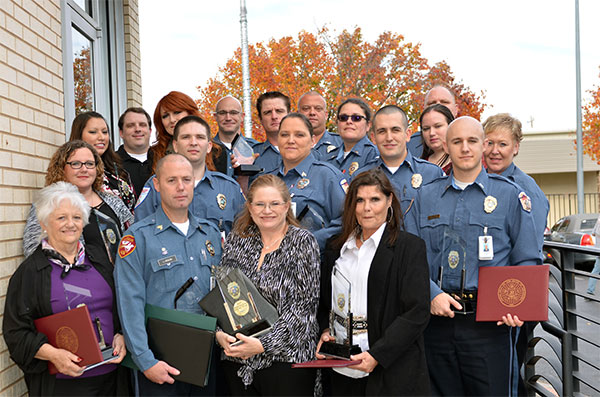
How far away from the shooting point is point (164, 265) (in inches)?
127

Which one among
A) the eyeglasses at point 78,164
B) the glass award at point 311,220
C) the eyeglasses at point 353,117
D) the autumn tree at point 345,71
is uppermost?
the autumn tree at point 345,71

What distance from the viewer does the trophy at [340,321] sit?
9.72ft

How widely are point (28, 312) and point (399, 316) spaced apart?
205cm

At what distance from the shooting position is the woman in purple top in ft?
9.89

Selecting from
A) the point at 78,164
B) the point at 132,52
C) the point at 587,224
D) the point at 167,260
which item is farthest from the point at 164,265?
the point at 587,224

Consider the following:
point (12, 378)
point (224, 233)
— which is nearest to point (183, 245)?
point (224, 233)

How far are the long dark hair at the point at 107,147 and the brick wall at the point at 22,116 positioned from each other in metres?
0.12

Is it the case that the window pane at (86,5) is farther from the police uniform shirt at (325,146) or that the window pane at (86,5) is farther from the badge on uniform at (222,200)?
the badge on uniform at (222,200)

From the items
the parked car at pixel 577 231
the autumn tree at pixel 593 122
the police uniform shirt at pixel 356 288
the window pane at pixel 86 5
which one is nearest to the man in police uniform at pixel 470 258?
the police uniform shirt at pixel 356 288

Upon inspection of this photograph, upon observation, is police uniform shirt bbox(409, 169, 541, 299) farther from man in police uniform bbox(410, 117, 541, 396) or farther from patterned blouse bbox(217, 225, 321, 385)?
patterned blouse bbox(217, 225, 321, 385)

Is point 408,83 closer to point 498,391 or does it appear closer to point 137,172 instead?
point 137,172

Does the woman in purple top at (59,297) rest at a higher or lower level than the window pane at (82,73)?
lower

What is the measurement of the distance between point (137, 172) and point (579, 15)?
65.1ft

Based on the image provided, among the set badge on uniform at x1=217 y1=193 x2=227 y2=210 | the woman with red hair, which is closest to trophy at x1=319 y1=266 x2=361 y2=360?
badge on uniform at x1=217 y1=193 x2=227 y2=210
